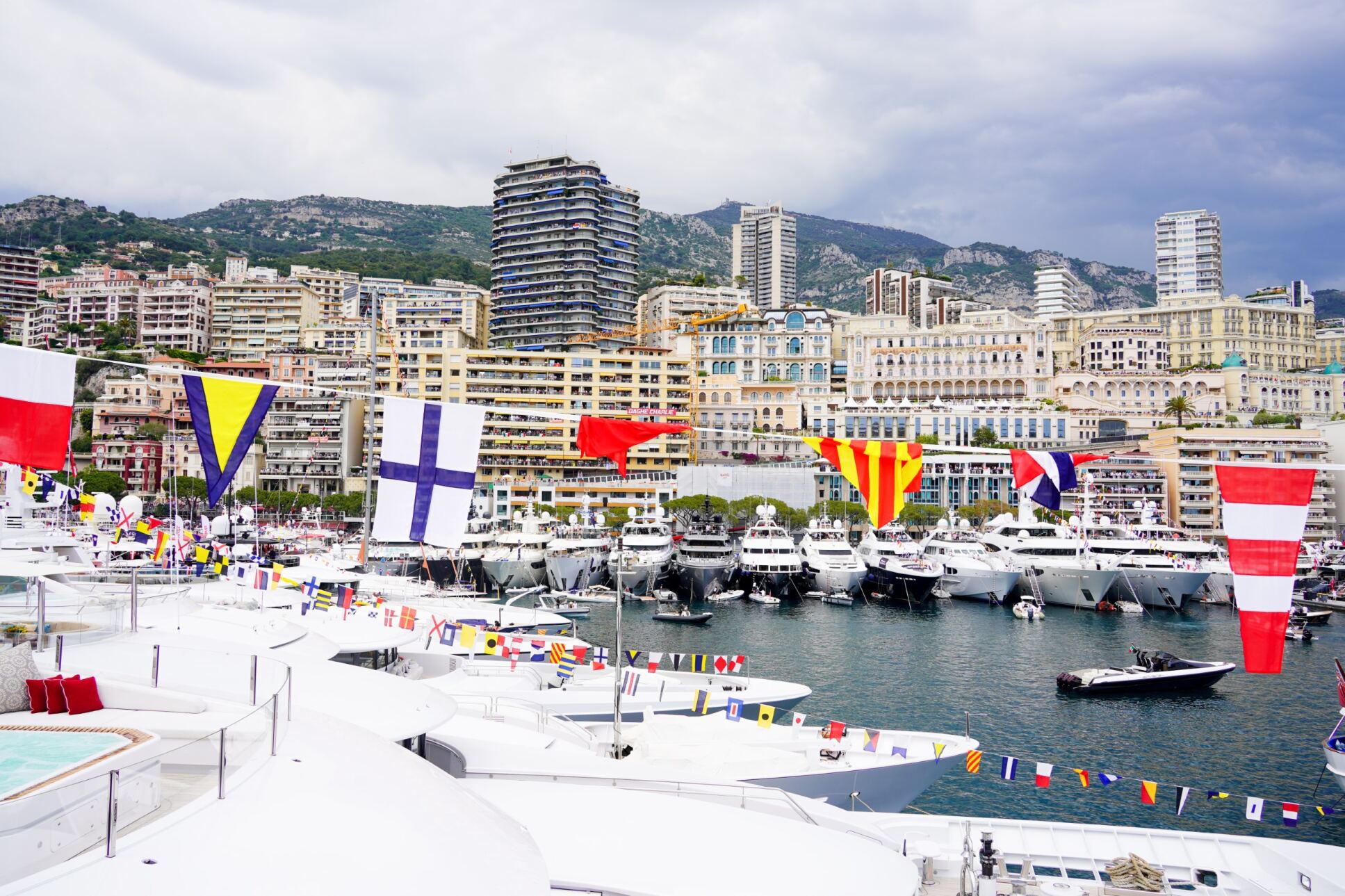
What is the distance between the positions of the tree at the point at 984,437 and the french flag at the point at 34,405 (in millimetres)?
85525

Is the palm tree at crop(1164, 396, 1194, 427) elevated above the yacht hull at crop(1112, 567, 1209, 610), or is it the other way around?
the palm tree at crop(1164, 396, 1194, 427)

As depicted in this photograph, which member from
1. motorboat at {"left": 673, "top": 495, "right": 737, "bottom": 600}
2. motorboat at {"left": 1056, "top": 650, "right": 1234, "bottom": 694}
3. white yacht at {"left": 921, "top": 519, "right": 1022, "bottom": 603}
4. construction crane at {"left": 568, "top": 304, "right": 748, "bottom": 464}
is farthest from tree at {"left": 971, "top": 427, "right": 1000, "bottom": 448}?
motorboat at {"left": 1056, "top": 650, "right": 1234, "bottom": 694}

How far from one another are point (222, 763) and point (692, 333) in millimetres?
103474

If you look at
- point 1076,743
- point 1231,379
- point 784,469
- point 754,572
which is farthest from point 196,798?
point 1231,379

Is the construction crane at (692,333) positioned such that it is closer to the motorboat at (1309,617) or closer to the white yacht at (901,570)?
the white yacht at (901,570)

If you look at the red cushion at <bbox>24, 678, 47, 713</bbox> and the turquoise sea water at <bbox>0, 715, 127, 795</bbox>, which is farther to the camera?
the red cushion at <bbox>24, 678, 47, 713</bbox>

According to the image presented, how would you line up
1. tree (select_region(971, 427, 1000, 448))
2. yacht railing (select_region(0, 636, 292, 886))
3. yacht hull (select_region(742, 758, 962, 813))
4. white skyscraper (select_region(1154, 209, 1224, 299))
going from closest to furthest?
yacht railing (select_region(0, 636, 292, 886)) → yacht hull (select_region(742, 758, 962, 813)) → tree (select_region(971, 427, 1000, 448)) → white skyscraper (select_region(1154, 209, 1224, 299))

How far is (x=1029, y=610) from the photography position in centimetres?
4647

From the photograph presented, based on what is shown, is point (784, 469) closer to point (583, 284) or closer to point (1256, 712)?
point (583, 284)

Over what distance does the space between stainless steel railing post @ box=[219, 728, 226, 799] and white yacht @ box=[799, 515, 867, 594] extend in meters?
47.5

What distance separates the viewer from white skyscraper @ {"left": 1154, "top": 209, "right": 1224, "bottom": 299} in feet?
618

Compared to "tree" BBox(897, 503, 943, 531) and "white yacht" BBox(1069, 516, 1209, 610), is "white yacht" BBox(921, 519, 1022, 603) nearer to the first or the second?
"white yacht" BBox(1069, 516, 1209, 610)

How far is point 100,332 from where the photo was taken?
108375 mm

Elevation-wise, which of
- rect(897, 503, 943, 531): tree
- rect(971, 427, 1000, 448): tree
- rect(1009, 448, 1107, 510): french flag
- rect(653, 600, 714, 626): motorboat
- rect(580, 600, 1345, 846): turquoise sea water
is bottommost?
rect(580, 600, 1345, 846): turquoise sea water
